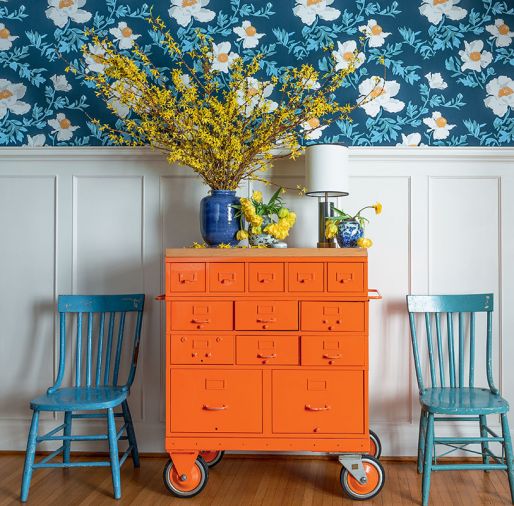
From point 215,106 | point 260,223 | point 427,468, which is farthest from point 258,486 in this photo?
point 215,106

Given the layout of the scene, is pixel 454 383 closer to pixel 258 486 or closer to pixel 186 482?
pixel 258 486

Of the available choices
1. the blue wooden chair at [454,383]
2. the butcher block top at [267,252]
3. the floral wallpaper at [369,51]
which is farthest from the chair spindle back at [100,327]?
the blue wooden chair at [454,383]

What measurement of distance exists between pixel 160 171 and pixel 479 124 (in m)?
1.82

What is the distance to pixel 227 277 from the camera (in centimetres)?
247

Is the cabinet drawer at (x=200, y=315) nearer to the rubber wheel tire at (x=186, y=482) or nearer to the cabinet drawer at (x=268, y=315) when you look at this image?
the cabinet drawer at (x=268, y=315)

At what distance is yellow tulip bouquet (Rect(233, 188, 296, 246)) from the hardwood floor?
1.19m

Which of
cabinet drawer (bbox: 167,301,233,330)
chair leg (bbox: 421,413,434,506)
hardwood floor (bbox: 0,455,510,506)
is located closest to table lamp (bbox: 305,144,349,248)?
cabinet drawer (bbox: 167,301,233,330)

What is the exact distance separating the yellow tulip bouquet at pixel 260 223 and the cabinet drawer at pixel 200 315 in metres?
0.37


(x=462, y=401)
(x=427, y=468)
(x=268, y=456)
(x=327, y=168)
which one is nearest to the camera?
(x=427, y=468)

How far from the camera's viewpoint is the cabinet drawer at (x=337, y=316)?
7.97 ft

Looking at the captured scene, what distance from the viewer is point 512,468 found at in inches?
94.9

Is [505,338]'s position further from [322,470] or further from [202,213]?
[202,213]

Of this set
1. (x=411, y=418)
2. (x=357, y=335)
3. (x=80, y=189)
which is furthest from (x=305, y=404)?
(x=80, y=189)

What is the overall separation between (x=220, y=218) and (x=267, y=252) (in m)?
0.32
